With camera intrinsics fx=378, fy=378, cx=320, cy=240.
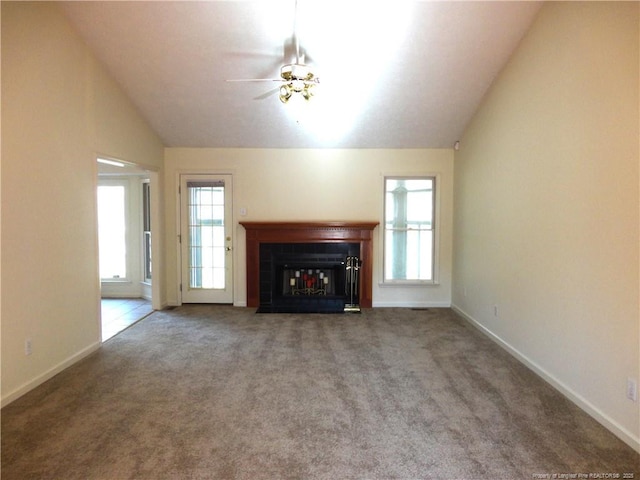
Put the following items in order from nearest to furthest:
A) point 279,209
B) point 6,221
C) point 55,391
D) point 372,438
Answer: point 372,438 → point 6,221 → point 55,391 → point 279,209

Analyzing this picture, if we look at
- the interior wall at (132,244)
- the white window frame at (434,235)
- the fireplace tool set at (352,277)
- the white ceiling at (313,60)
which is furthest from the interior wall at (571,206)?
the interior wall at (132,244)

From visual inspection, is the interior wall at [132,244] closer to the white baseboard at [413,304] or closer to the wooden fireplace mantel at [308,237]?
the wooden fireplace mantel at [308,237]

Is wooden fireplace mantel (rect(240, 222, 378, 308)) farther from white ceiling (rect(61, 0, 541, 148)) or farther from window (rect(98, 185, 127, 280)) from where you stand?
window (rect(98, 185, 127, 280))

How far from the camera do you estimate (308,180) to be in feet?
18.2

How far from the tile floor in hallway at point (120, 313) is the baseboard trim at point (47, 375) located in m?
0.42

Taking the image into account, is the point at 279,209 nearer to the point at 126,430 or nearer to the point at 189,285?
the point at 189,285

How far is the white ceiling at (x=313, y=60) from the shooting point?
336 centimetres

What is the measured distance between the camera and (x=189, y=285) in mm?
5699

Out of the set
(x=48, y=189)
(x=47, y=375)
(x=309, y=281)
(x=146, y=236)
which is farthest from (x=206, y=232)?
(x=47, y=375)

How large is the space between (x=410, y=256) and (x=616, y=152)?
3447 mm

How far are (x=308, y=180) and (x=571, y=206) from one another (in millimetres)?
3472

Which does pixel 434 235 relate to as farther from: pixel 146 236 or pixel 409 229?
pixel 146 236

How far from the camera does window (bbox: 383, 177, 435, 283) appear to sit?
562 centimetres

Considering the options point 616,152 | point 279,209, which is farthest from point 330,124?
point 616,152
